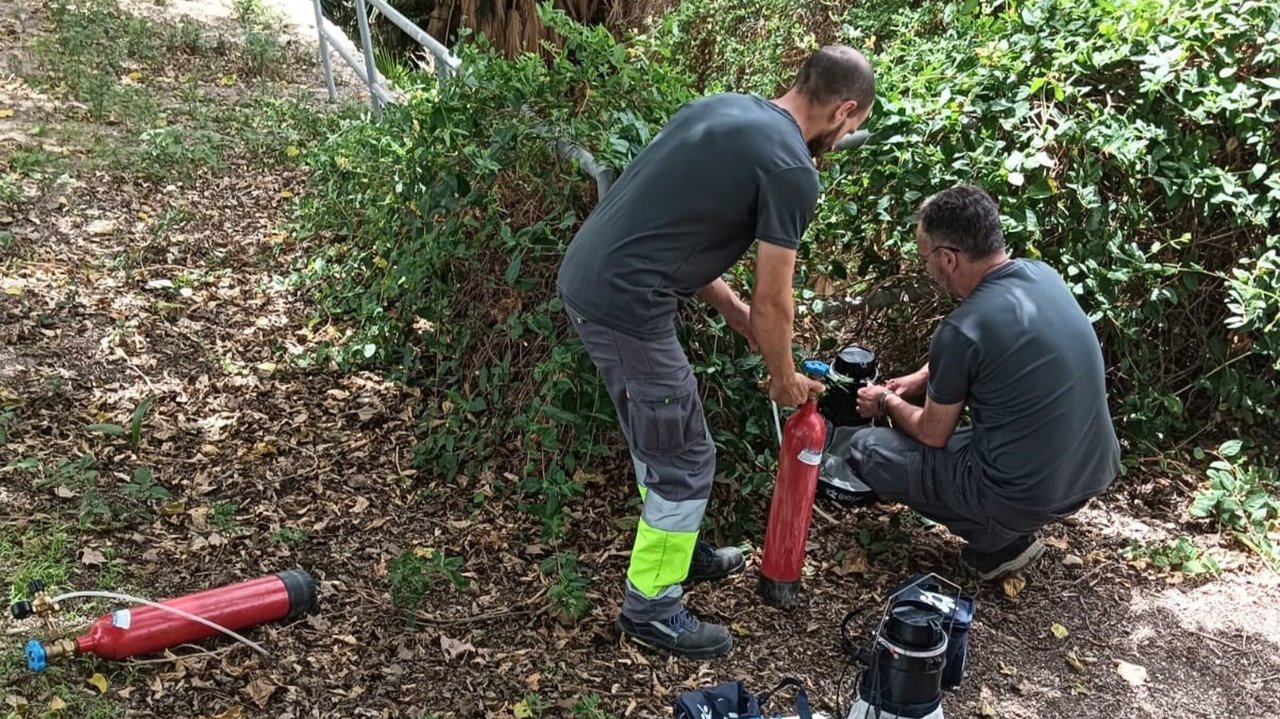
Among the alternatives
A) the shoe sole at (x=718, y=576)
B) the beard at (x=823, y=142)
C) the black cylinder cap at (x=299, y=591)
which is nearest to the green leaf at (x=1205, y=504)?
the shoe sole at (x=718, y=576)

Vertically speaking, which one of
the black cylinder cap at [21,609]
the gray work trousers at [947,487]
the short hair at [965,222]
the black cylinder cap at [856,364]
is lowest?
the black cylinder cap at [21,609]

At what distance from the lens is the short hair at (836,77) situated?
→ 2916mm

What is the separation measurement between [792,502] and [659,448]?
521mm

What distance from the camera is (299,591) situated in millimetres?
3346

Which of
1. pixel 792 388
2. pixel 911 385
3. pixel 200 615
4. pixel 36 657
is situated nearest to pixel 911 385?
pixel 911 385

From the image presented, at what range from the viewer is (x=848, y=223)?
4.23 metres

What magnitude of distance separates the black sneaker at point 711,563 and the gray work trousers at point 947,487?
1.96 ft

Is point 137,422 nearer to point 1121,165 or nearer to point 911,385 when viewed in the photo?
point 911,385

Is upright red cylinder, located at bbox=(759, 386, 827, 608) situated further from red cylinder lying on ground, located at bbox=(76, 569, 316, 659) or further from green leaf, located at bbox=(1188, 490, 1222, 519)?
green leaf, located at bbox=(1188, 490, 1222, 519)

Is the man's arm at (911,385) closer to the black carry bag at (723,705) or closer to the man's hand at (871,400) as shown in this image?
the man's hand at (871,400)

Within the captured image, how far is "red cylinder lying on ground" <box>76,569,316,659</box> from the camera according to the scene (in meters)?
3.05

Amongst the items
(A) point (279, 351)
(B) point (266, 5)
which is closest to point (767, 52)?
(A) point (279, 351)

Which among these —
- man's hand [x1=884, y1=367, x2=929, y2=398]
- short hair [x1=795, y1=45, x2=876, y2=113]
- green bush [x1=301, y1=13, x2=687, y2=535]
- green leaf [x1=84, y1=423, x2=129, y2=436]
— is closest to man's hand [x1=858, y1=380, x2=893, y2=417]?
man's hand [x1=884, y1=367, x2=929, y2=398]

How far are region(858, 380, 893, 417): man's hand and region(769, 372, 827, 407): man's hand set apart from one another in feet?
2.08
